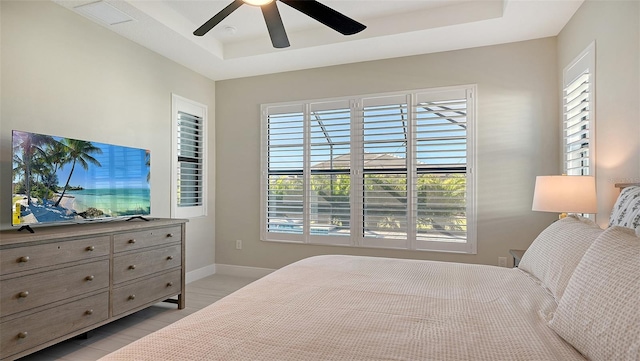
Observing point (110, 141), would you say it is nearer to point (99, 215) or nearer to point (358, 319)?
point (99, 215)

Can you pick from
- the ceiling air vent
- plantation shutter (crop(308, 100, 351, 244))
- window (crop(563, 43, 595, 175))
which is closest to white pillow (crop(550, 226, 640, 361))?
window (crop(563, 43, 595, 175))

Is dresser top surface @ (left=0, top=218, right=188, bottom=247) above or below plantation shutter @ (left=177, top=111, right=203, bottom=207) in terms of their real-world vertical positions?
below

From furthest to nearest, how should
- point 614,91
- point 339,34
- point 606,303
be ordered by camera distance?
1. point 339,34
2. point 614,91
3. point 606,303

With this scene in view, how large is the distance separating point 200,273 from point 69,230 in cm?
209

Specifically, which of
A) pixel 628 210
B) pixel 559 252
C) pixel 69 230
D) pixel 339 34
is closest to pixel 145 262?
pixel 69 230

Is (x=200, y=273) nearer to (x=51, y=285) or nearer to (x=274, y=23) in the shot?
(x=51, y=285)

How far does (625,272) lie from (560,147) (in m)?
2.78

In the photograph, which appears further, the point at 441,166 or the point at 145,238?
the point at 441,166

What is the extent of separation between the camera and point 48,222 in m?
2.44

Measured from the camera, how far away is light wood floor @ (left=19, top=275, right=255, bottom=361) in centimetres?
238

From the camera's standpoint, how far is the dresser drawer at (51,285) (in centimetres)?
197

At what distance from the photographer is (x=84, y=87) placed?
294 centimetres

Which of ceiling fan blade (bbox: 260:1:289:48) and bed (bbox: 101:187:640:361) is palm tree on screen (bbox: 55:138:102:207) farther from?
bed (bbox: 101:187:640:361)

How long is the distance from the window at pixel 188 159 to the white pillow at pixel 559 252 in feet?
11.5
